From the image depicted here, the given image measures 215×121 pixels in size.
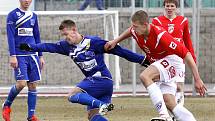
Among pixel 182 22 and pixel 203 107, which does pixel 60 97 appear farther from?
pixel 182 22

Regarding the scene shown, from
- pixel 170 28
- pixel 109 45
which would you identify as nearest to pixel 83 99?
pixel 109 45

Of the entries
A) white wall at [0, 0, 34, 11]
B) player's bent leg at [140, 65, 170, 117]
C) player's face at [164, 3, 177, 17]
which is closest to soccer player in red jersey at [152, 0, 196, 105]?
player's face at [164, 3, 177, 17]

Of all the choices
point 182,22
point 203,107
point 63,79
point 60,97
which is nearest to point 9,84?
point 63,79

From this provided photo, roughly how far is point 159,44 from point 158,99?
76 cm

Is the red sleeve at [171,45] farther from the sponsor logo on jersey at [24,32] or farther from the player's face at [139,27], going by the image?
the sponsor logo on jersey at [24,32]

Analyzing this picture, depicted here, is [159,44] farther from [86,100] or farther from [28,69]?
[28,69]

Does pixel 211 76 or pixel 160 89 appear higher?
pixel 160 89

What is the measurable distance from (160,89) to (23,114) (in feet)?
16.1

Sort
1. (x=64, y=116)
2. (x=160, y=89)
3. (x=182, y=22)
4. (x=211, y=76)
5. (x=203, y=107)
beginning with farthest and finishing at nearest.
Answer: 1. (x=211, y=76)
2. (x=203, y=107)
3. (x=64, y=116)
4. (x=182, y=22)
5. (x=160, y=89)

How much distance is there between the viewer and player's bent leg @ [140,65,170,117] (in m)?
9.57

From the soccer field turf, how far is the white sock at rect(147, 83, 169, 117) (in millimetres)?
3676

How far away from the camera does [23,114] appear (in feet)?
47.5

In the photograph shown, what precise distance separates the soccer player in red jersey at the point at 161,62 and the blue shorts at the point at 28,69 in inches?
118

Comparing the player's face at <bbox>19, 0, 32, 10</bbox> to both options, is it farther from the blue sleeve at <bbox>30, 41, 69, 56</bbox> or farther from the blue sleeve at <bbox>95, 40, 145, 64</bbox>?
the blue sleeve at <bbox>95, 40, 145, 64</bbox>
